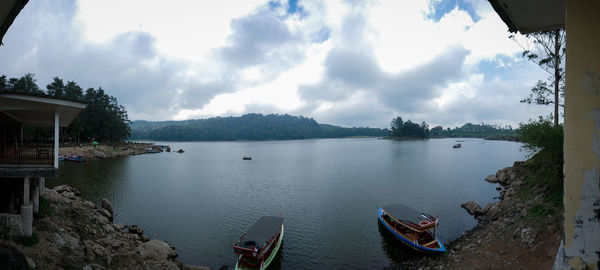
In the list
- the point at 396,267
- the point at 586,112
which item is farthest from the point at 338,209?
the point at 586,112

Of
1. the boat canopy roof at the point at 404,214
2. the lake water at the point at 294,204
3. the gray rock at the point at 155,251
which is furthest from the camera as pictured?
the boat canopy roof at the point at 404,214

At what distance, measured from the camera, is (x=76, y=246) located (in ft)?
38.6

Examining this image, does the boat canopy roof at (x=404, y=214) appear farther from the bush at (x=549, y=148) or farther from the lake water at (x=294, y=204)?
the bush at (x=549, y=148)

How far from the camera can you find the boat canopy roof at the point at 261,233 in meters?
14.5

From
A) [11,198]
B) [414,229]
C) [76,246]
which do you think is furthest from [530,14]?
[11,198]

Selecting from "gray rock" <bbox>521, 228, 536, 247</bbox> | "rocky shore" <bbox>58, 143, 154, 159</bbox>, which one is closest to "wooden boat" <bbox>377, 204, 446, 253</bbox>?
"gray rock" <bbox>521, 228, 536, 247</bbox>

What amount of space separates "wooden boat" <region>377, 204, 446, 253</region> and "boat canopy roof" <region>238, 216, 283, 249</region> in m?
7.50

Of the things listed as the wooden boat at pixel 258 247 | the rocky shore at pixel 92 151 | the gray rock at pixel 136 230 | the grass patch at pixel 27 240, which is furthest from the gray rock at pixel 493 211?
the rocky shore at pixel 92 151

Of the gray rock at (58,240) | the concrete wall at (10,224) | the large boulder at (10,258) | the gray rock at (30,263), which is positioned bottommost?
the gray rock at (58,240)

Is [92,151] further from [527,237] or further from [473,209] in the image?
[527,237]

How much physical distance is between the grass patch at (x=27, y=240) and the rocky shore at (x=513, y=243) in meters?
16.1

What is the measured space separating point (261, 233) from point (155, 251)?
219 inches

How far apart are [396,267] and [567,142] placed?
570 inches

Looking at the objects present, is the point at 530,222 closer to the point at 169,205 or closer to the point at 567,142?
the point at 567,142
